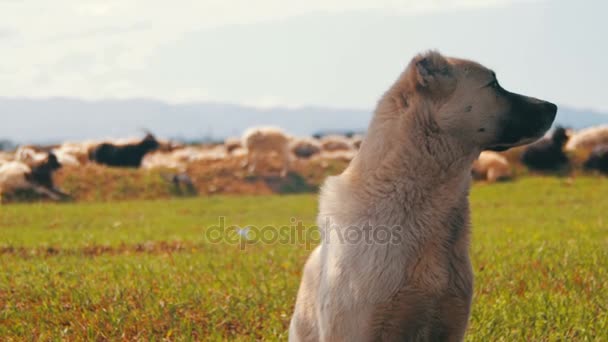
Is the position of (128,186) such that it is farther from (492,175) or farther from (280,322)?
(280,322)

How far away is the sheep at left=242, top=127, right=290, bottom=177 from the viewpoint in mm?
27562

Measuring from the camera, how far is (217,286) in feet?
23.7

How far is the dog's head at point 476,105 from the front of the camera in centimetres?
425

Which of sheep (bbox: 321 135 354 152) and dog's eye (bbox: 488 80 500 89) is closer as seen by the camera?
dog's eye (bbox: 488 80 500 89)

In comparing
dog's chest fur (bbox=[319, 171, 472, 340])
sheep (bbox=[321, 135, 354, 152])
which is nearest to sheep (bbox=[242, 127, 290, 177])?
sheep (bbox=[321, 135, 354, 152])

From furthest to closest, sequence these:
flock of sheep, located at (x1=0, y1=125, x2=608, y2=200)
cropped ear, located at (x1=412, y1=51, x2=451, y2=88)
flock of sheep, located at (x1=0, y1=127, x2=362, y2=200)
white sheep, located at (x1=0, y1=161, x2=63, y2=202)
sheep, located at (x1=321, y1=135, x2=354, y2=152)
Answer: sheep, located at (x1=321, y1=135, x2=354, y2=152)
flock of sheep, located at (x1=0, y1=125, x2=608, y2=200)
flock of sheep, located at (x1=0, y1=127, x2=362, y2=200)
white sheep, located at (x1=0, y1=161, x2=63, y2=202)
cropped ear, located at (x1=412, y1=51, x2=451, y2=88)

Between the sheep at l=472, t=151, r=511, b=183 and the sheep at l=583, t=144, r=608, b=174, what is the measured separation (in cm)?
303

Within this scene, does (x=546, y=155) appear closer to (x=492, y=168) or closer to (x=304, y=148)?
(x=492, y=168)

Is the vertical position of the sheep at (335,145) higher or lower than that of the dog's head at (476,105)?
lower

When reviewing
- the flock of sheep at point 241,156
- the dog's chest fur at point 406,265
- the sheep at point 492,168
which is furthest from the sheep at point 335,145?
the dog's chest fur at point 406,265

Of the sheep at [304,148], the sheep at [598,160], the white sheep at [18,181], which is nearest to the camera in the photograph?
the white sheep at [18,181]

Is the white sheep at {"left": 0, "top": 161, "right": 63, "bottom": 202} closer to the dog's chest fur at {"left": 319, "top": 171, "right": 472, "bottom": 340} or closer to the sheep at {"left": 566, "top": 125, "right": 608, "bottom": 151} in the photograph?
the sheep at {"left": 566, "top": 125, "right": 608, "bottom": 151}

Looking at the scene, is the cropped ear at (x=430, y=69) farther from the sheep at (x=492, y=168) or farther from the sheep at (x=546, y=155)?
the sheep at (x=546, y=155)

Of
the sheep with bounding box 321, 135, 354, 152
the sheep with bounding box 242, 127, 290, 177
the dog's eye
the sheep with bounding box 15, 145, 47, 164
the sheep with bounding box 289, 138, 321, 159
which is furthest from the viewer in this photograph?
the sheep with bounding box 321, 135, 354, 152
